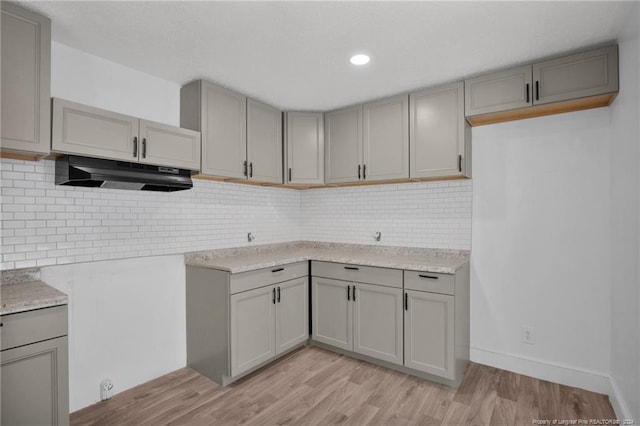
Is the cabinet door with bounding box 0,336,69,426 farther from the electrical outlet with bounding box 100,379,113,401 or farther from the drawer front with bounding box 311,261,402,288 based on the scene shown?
the drawer front with bounding box 311,261,402,288

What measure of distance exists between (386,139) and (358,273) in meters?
1.28

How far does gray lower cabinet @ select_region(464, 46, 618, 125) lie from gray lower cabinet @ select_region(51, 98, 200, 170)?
229 cm

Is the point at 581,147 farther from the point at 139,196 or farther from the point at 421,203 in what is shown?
the point at 139,196

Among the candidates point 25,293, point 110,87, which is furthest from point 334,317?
point 110,87

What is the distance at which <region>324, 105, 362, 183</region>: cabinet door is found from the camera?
335cm

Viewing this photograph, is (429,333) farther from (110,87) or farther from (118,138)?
(110,87)

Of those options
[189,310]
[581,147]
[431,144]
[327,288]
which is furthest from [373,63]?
[189,310]

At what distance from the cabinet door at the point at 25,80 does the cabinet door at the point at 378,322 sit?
2.49 m

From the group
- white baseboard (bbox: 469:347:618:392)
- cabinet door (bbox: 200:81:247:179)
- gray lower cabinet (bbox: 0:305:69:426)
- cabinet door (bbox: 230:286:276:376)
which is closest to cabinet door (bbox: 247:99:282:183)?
cabinet door (bbox: 200:81:247:179)

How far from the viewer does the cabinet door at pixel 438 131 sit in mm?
2793

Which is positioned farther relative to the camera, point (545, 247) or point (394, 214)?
point (394, 214)

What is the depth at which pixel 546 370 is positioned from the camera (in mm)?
2672

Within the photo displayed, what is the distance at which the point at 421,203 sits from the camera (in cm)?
333

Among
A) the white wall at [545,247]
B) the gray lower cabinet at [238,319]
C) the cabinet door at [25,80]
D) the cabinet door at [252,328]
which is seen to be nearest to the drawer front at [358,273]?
the gray lower cabinet at [238,319]
